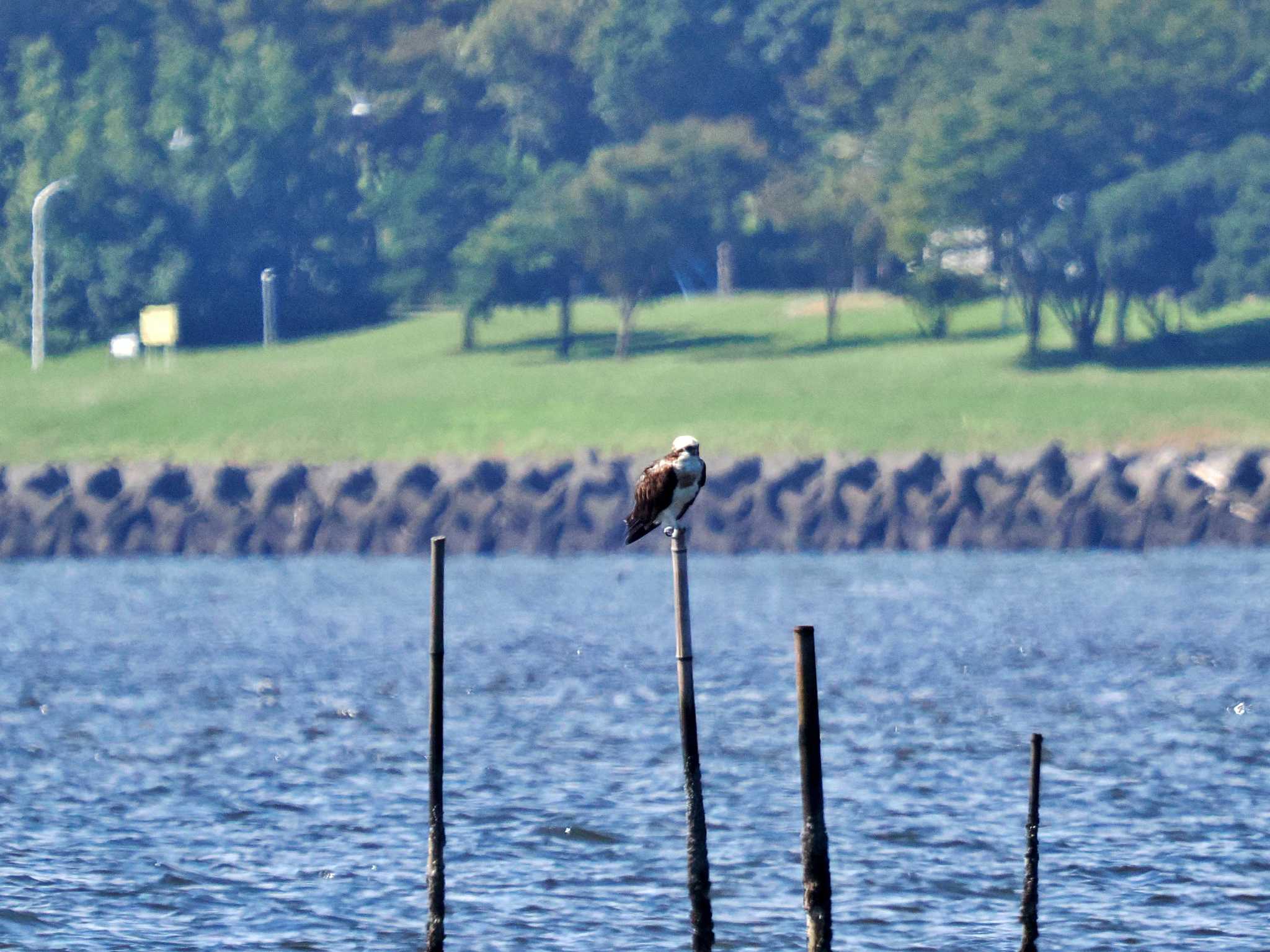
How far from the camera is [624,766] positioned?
131ft

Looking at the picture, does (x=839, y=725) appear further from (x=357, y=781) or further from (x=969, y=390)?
(x=969, y=390)

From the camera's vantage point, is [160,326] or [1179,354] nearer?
[1179,354]

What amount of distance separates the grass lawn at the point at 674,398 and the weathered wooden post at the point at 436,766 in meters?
64.7

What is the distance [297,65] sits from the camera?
139875 mm

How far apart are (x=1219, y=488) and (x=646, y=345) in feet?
108

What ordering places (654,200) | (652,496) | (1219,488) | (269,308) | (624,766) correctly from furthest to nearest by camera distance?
(269,308)
(654,200)
(1219,488)
(624,766)
(652,496)

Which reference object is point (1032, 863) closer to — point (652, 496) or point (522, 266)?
point (652, 496)

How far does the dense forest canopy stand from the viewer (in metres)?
109

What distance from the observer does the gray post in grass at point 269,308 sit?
119438 mm

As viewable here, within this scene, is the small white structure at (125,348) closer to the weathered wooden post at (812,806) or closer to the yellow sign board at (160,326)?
the yellow sign board at (160,326)

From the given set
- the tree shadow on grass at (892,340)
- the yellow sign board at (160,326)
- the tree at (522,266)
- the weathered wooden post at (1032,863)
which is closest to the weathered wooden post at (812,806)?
the weathered wooden post at (1032,863)

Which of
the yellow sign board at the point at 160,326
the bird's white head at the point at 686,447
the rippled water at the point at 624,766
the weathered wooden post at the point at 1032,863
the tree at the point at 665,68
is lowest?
the rippled water at the point at 624,766

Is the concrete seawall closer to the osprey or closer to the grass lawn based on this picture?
the grass lawn

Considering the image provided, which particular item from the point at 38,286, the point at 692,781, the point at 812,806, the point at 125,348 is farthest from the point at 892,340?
the point at 812,806
